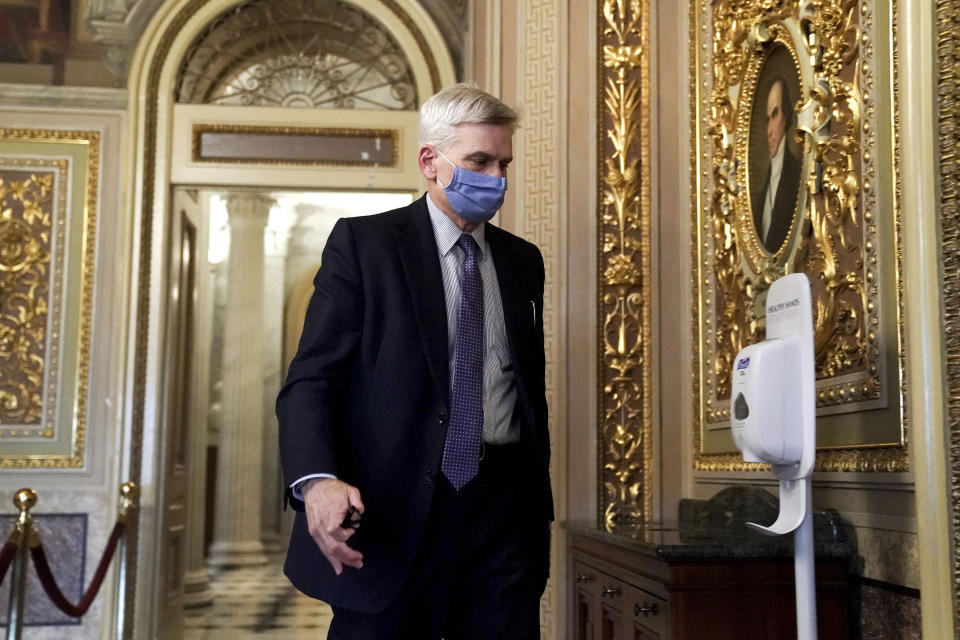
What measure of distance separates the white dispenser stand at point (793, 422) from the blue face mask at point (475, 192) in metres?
0.77

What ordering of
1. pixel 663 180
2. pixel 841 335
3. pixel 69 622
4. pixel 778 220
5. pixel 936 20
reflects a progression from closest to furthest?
pixel 936 20, pixel 841 335, pixel 778 220, pixel 663 180, pixel 69 622

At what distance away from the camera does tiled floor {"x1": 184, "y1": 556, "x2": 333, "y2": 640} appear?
7820 millimetres

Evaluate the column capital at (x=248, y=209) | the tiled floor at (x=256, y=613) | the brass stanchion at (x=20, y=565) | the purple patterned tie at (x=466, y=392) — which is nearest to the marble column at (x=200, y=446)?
the tiled floor at (x=256, y=613)

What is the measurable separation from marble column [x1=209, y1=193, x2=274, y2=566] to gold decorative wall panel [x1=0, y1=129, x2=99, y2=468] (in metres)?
5.80

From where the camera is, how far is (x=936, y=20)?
265 centimetres

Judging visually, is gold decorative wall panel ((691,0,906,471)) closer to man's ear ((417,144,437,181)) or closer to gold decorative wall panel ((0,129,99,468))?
man's ear ((417,144,437,181))

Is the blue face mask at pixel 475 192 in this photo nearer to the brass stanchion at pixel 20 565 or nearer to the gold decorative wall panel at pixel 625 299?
the gold decorative wall panel at pixel 625 299

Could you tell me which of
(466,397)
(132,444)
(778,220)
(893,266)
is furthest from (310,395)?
(132,444)

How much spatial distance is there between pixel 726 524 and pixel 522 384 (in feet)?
A: 5.77

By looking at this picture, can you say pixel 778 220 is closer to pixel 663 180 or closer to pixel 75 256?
pixel 663 180

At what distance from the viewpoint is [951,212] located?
8.45 ft

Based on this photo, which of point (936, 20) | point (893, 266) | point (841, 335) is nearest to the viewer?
point (936, 20)

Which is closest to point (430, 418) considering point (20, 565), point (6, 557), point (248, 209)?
point (6, 557)

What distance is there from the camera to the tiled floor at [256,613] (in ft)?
25.7
